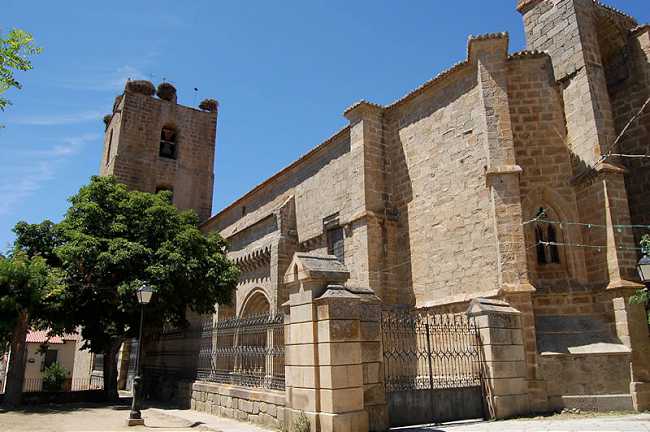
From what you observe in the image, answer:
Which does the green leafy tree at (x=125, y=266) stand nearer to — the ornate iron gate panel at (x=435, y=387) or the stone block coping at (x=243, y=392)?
the stone block coping at (x=243, y=392)

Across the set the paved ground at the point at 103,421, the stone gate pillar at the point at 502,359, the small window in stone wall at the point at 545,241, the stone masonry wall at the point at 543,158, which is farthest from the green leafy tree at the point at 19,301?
the small window in stone wall at the point at 545,241

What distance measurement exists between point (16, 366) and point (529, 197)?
1388cm

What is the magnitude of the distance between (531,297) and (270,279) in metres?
10.5

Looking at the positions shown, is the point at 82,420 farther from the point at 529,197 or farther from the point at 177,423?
the point at 529,197

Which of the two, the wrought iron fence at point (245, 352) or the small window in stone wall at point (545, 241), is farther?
the small window in stone wall at point (545, 241)

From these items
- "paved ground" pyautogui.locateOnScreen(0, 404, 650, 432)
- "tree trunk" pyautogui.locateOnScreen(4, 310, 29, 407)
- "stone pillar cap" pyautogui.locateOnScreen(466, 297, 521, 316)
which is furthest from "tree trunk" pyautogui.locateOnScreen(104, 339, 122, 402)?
"stone pillar cap" pyautogui.locateOnScreen(466, 297, 521, 316)

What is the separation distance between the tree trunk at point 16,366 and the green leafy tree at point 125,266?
106cm

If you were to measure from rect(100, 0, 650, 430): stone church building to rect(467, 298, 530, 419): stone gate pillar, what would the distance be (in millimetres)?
80

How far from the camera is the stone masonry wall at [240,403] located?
8.33m

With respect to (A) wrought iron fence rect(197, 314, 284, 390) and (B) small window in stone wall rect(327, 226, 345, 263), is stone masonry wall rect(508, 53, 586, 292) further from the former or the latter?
(B) small window in stone wall rect(327, 226, 345, 263)

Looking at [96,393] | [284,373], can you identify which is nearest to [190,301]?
[96,393]

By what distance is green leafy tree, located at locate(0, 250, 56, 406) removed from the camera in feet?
40.9

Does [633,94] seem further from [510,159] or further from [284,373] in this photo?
[284,373]

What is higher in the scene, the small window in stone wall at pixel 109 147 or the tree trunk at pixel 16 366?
the small window in stone wall at pixel 109 147
